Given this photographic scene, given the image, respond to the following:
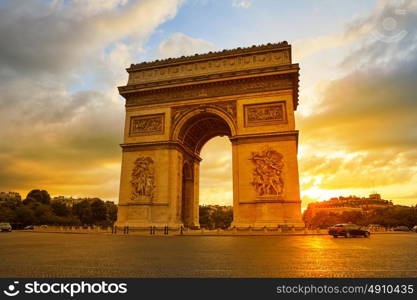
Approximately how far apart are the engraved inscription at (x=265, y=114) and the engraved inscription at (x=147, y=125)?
742 cm

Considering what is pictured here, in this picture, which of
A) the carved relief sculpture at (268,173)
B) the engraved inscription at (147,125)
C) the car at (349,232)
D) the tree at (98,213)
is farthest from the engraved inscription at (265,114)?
the tree at (98,213)

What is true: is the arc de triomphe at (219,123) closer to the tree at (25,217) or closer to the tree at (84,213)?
the tree at (25,217)

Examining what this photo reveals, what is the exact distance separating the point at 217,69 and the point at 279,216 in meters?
13.0

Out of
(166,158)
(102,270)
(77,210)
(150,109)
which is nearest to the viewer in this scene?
(102,270)

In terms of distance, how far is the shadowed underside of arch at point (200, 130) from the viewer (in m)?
27.0

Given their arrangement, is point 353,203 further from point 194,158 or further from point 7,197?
point 7,197

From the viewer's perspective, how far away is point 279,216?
71.1 feet

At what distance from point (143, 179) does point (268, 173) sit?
9.95 m

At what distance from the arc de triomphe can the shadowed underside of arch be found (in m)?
0.20

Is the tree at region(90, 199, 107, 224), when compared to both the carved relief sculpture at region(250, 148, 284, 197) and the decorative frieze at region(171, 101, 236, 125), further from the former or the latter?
the carved relief sculpture at region(250, 148, 284, 197)

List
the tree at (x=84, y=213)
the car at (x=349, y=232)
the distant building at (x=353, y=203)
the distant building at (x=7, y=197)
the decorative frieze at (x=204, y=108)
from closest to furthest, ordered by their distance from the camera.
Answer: the car at (x=349, y=232) < the decorative frieze at (x=204, y=108) < the tree at (x=84, y=213) < the distant building at (x=7, y=197) < the distant building at (x=353, y=203)

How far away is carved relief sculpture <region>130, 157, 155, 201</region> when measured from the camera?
24.8 meters

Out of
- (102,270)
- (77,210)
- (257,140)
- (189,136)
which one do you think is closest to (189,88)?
(189,136)

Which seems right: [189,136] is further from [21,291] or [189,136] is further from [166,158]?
[21,291]
